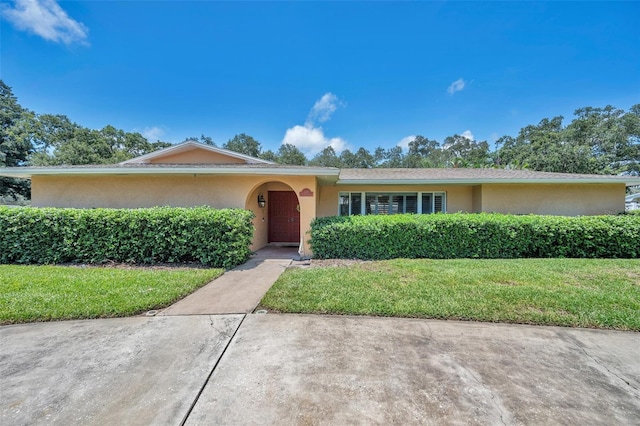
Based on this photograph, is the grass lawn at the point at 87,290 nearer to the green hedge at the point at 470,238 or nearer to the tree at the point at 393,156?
the green hedge at the point at 470,238

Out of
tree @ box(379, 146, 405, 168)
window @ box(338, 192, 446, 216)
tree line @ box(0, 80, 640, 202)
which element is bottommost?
window @ box(338, 192, 446, 216)

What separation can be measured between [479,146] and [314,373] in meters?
51.5

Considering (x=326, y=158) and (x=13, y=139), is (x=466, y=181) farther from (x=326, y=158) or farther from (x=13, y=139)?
(x=326, y=158)

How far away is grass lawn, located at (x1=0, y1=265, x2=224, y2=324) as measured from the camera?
3943 mm

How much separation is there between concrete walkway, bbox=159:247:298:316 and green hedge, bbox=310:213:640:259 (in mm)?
2000

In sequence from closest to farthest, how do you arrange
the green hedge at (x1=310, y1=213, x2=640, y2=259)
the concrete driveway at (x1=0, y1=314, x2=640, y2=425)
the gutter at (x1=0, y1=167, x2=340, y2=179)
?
the concrete driveway at (x1=0, y1=314, x2=640, y2=425) → the green hedge at (x1=310, y1=213, x2=640, y2=259) → the gutter at (x1=0, y1=167, x2=340, y2=179)

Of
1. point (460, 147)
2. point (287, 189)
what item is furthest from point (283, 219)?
point (460, 147)

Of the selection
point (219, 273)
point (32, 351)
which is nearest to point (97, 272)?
point (219, 273)

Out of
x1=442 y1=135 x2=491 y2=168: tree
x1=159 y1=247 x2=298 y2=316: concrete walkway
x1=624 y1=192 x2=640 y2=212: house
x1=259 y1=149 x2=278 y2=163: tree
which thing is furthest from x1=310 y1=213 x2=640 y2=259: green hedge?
x1=442 y1=135 x2=491 y2=168: tree

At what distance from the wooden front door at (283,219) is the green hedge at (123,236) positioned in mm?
4552

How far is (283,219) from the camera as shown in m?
12.0

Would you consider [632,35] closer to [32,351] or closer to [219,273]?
[219,273]

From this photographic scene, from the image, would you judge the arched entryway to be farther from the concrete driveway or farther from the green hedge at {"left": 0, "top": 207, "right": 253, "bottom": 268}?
the concrete driveway

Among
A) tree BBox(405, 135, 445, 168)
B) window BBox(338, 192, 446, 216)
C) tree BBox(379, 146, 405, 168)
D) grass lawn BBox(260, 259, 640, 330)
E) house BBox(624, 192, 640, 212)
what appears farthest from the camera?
tree BBox(379, 146, 405, 168)
